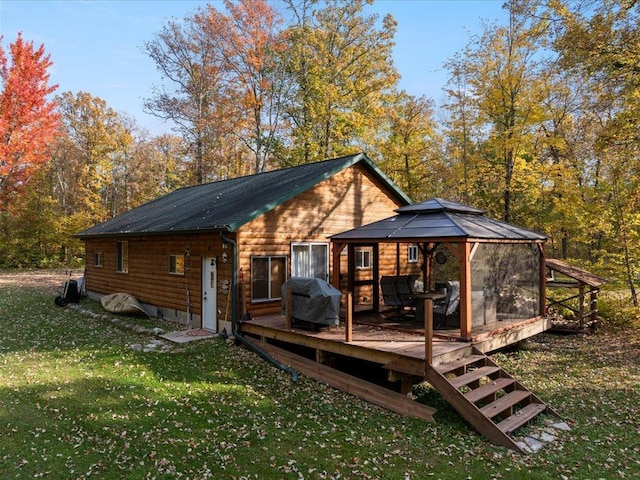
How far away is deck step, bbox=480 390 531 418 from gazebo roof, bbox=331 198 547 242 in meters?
2.76

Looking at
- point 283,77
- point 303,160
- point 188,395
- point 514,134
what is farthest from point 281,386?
point 283,77

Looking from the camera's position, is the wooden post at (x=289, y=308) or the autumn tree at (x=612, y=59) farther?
the autumn tree at (x=612, y=59)

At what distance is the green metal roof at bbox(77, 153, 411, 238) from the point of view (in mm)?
10791

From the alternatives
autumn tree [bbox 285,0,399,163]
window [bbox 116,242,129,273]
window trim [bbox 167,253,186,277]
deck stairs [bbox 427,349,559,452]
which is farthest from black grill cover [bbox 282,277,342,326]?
autumn tree [bbox 285,0,399,163]

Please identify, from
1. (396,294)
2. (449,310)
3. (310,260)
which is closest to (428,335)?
(449,310)

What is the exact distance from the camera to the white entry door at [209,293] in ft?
36.2

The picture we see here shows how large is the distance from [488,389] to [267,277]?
6214 millimetres

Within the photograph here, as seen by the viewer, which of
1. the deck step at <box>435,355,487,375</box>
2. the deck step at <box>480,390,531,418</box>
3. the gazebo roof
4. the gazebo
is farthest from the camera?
the gazebo roof

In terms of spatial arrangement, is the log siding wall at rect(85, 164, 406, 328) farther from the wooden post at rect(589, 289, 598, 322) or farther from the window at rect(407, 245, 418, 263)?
the wooden post at rect(589, 289, 598, 322)

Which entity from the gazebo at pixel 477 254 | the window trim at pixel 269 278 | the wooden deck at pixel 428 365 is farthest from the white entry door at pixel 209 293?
the gazebo at pixel 477 254

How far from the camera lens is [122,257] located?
51.0ft

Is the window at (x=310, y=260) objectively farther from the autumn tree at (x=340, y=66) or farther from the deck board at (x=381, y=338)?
the autumn tree at (x=340, y=66)

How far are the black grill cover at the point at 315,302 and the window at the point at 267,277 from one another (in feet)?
6.15

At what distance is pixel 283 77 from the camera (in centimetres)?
2392
